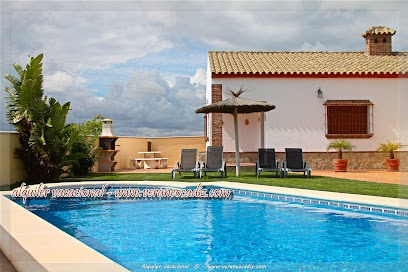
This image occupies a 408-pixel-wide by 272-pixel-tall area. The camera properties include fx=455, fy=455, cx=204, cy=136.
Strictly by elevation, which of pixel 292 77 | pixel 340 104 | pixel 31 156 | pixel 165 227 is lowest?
pixel 165 227

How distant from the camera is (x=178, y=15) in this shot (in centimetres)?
1368

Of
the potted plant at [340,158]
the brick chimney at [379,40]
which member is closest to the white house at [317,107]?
the potted plant at [340,158]

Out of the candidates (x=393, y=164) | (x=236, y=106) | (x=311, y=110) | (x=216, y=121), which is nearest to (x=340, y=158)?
(x=393, y=164)

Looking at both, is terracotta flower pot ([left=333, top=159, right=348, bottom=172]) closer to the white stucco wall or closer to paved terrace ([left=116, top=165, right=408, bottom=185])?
paved terrace ([left=116, top=165, right=408, bottom=185])

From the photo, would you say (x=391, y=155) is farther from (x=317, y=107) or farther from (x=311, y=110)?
(x=311, y=110)

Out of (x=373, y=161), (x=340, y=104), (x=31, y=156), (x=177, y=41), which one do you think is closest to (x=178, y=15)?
(x=177, y=41)

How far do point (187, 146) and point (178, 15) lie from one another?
12046mm

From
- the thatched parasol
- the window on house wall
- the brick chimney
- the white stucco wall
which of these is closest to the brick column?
the white stucco wall

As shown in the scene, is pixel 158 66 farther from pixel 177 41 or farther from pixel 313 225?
pixel 313 225

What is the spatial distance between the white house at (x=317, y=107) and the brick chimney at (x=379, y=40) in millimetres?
3059

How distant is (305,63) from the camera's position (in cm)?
2083

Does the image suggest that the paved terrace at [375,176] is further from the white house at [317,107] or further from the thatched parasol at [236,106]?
the thatched parasol at [236,106]

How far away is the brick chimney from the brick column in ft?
28.6

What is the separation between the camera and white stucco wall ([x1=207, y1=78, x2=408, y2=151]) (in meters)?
19.5
